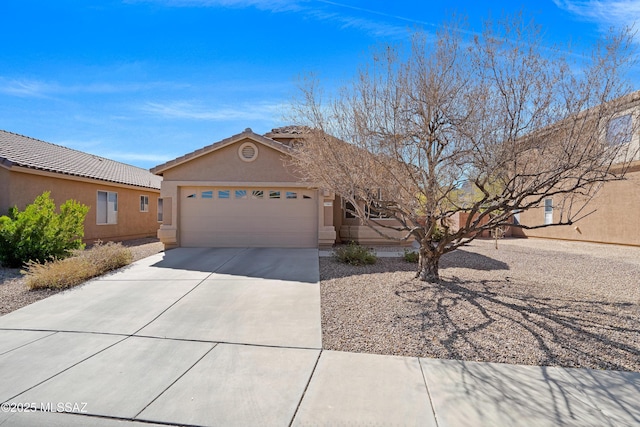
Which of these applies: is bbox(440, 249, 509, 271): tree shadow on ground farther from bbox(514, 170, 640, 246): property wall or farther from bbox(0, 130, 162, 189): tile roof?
bbox(0, 130, 162, 189): tile roof

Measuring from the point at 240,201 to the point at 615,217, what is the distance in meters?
16.5

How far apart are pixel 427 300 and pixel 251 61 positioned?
8.98m

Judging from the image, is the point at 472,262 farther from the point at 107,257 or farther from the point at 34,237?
the point at 34,237

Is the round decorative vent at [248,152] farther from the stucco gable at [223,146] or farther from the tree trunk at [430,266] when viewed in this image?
the tree trunk at [430,266]

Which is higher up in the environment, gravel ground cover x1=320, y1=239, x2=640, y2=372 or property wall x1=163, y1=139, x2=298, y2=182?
property wall x1=163, y1=139, x2=298, y2=182

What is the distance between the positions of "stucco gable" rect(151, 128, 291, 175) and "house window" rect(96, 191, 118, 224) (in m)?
4.97

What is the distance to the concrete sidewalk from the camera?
10.7ft

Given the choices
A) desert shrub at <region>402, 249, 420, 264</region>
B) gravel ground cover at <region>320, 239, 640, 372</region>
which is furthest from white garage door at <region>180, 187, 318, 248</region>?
desert shrub at <region>402, 249, 420, 264</region>

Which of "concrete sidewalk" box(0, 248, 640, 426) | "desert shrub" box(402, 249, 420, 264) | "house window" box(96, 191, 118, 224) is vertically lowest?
"concrete sidewalk" box(0, 248, 640, 426)

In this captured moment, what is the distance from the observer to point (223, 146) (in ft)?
42.4

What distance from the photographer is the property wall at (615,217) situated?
48.4 feet

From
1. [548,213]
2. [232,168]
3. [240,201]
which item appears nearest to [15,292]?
[240,201]

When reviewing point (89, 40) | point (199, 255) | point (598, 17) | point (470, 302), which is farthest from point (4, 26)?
point (598, 17)

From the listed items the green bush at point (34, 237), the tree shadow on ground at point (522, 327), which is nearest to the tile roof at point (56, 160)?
the green bush at point (34, 237)
